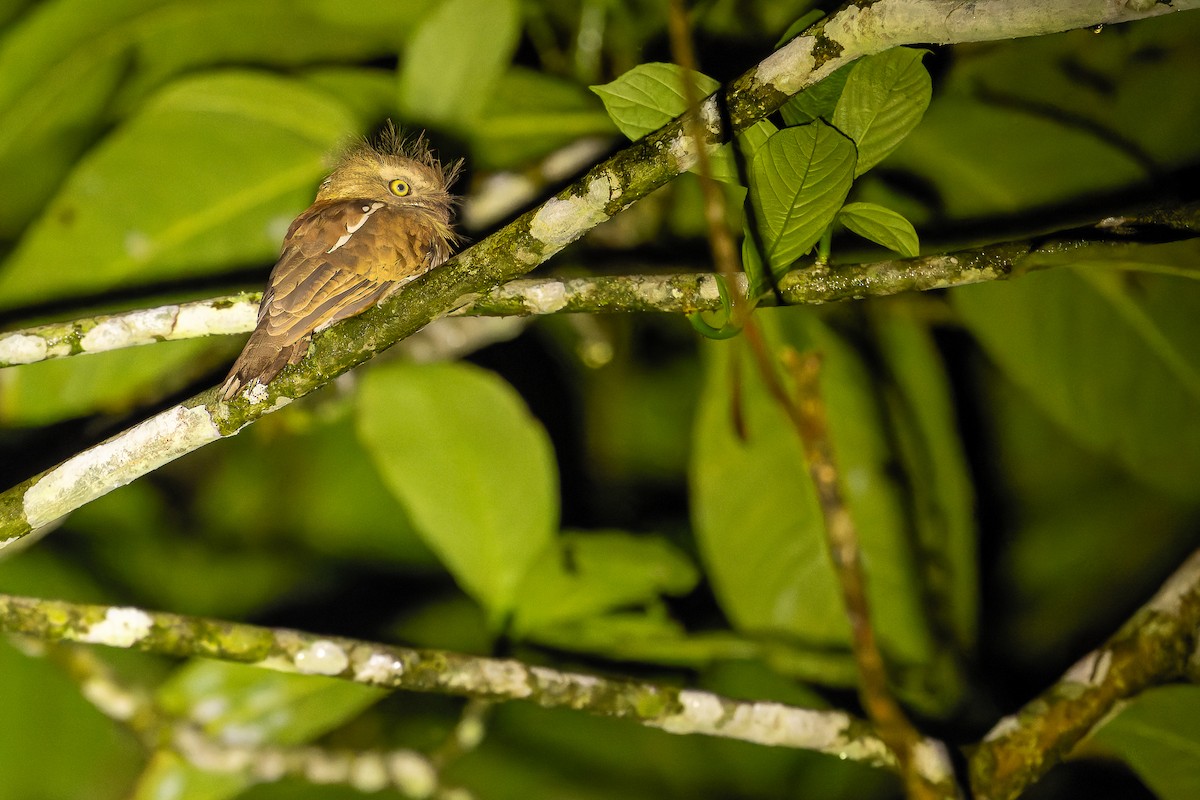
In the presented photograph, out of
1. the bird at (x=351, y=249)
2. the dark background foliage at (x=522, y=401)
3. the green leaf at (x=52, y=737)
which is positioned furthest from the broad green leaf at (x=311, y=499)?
the bird at (x=351, y=249)

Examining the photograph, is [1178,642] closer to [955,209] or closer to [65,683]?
[955,209]

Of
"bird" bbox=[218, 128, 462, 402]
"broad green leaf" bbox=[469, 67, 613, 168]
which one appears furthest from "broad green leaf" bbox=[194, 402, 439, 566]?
"bird" bbox=[218, 128, 462, 402]

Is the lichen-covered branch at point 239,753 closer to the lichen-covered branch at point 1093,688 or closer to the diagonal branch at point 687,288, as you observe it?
the diagonal branch at point 687,288

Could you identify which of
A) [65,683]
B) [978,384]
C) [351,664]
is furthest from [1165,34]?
[65,683]

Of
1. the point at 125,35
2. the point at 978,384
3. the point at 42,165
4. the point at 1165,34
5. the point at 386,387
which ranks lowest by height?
the point at 978,384

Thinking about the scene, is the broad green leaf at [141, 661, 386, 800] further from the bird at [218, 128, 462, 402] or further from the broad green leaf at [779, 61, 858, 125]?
the broad green leaf at [779, 61, 858, 125]
